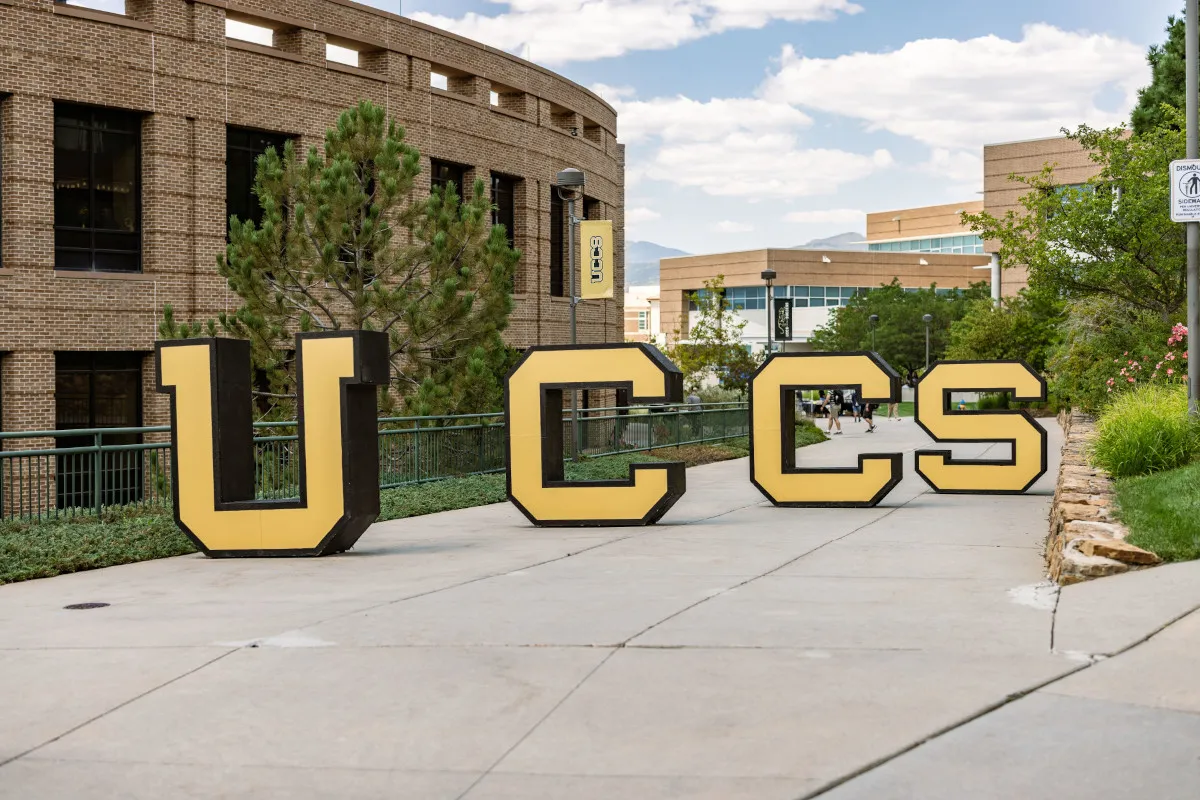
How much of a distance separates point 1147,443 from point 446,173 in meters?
21.7

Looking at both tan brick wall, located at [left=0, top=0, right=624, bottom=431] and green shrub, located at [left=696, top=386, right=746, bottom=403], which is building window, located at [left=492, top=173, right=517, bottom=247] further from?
green shrub, located at [left=696, top=386, right=746, bottom=403]

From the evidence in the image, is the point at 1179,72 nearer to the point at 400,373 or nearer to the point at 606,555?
the point at 400,373

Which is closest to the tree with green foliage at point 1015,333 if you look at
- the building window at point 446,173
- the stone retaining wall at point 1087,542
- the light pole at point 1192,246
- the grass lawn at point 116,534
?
the building window at point 446,173

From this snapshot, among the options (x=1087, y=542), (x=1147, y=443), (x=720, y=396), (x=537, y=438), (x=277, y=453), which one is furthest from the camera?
(x=720, y=396)

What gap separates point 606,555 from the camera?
40.4 ft

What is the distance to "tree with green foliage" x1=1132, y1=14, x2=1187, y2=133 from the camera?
35094 mm

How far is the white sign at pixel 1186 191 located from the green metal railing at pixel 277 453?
1081 cm

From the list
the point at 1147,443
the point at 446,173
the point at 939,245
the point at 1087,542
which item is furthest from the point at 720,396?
the point at 939,245

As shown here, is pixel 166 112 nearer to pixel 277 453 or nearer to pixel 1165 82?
pixel 277 453

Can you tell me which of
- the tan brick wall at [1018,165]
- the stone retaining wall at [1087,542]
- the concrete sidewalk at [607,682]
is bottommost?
the concrete sidewalk at [607,682]

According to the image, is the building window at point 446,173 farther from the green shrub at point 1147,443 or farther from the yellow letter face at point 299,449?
the green shrub at point 1147,443

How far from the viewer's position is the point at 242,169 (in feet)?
89.8

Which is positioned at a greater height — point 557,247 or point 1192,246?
point 557,247

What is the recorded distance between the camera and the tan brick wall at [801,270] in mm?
110500
